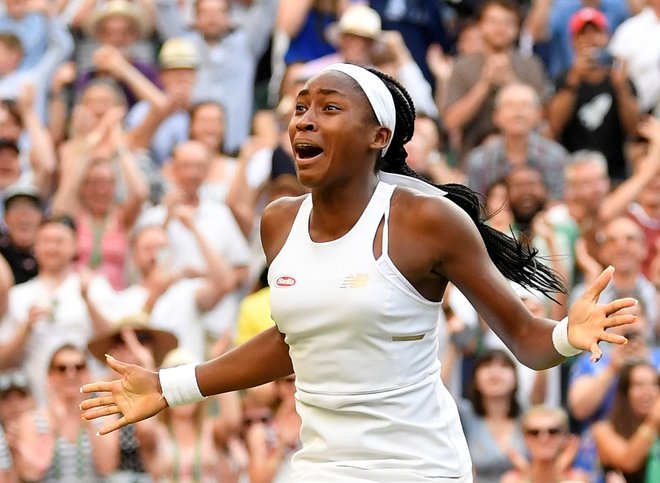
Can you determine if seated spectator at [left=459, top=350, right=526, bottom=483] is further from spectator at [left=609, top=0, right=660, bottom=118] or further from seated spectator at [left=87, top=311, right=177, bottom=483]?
spectator at [left=609, top=0, right=660, bottom=118]

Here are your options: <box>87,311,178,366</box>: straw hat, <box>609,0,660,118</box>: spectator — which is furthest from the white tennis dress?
<box>609,0,660,118</box>: spectator

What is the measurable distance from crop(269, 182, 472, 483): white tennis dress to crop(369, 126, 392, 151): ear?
165 mm

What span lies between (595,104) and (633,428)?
320 cm

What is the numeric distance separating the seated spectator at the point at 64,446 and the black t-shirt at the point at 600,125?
4180mm

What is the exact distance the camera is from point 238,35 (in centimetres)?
1181

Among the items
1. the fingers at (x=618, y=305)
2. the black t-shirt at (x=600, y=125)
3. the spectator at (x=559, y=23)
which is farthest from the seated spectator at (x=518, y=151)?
the fingers at (x=618, y=305)

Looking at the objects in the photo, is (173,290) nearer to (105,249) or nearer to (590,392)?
(105,249)

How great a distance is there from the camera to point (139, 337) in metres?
8.70

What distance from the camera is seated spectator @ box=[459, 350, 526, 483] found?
8.38m

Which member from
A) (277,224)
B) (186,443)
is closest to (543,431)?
(186,443)

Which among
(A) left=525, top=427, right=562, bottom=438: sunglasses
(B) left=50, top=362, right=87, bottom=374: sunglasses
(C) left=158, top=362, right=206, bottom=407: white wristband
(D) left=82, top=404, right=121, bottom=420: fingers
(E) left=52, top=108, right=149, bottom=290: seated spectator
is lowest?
(A) left=525, top=427, right=562, bottom=438: sunglasses

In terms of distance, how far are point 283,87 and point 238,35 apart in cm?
84

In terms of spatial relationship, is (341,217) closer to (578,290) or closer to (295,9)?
(578,290)

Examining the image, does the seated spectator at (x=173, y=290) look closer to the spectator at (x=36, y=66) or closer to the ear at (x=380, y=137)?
the spectator at (x=36, y=66)
